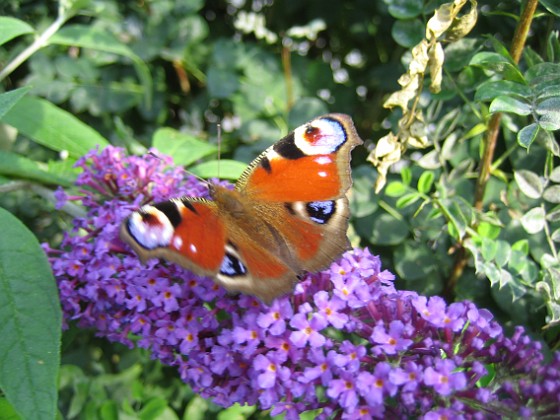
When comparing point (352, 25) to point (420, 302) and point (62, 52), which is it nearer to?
point (62, 52)

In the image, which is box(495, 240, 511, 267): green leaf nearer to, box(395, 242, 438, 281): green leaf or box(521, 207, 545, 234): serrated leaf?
box(521, 207, 545, 234): serrated leaf

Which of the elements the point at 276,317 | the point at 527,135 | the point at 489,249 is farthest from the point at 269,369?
the point at 527,135

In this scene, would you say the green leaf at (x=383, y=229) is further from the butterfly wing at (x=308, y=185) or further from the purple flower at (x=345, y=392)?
the purple flower at (x=345, y=392)

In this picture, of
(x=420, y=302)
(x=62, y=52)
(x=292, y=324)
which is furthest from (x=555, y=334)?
(x=62, y=52)

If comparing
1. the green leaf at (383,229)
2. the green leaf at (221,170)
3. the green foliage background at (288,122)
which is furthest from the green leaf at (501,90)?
the green leaf at (221,170)

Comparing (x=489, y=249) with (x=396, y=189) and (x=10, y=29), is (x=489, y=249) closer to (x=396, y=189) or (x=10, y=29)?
(x=396, y=189)
